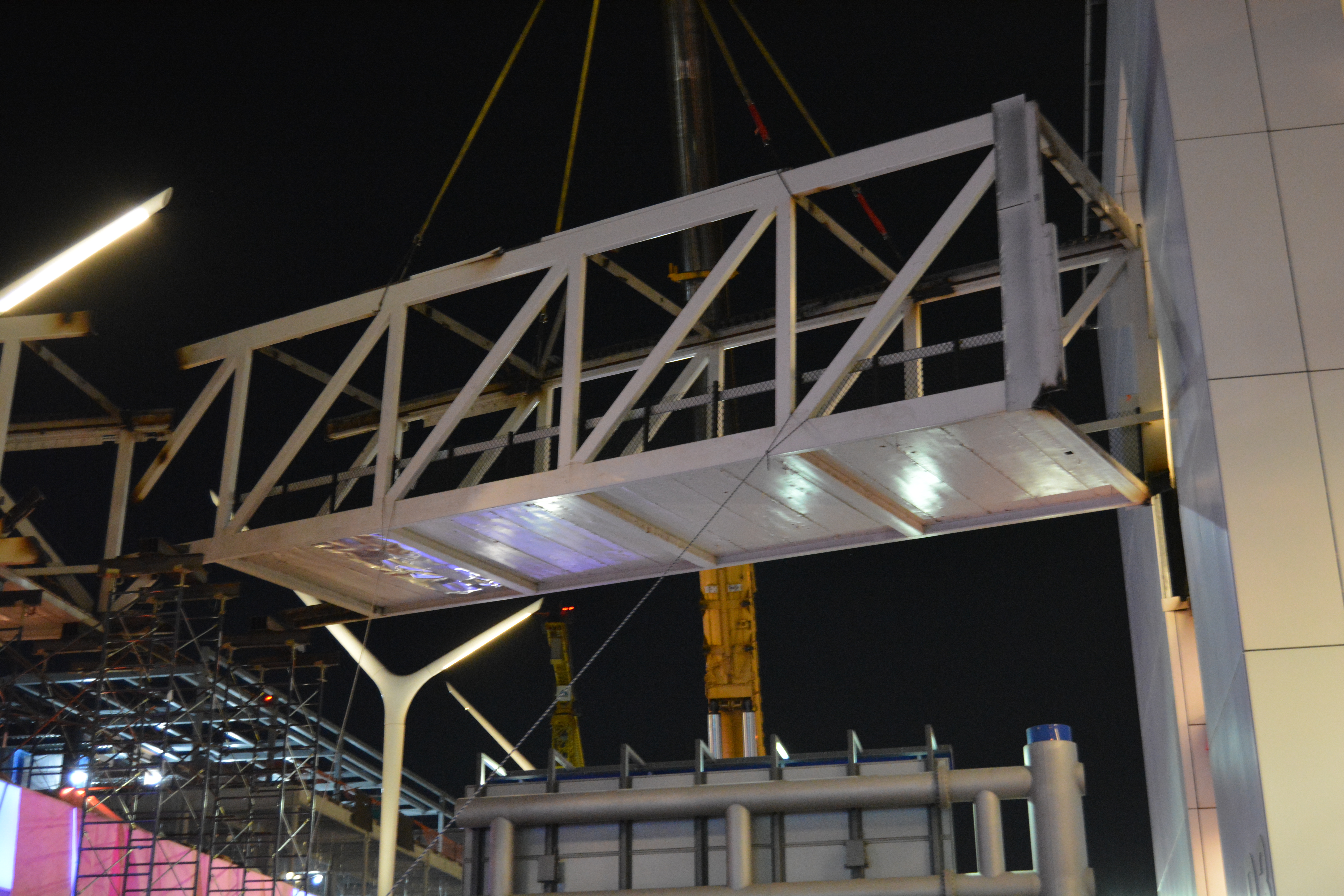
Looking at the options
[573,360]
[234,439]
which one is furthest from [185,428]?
[573,360]

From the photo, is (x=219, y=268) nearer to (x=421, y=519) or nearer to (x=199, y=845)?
(x=199, y=845)

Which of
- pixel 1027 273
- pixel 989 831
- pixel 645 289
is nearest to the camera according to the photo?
pixel 989 831

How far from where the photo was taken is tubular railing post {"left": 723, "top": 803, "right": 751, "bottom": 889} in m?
16.4

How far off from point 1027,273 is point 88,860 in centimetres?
3061

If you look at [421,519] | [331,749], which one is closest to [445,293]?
[421,519]

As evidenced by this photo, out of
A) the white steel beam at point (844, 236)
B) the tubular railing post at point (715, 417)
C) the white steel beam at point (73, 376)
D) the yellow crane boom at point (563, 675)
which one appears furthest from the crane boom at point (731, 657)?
the yellow crane boom at point (563, 675)

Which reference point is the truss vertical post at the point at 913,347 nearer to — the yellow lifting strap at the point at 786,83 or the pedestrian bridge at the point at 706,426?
the pedestrian bridge at the point at 706,426

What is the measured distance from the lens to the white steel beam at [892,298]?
17703mm

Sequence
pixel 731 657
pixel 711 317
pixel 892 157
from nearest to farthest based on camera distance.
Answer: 1. pixel 892 157
2. pixel 711 317
3. pixel 731 657

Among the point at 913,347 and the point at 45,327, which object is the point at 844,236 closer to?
the point at 913,347

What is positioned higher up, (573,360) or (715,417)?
(573,360)

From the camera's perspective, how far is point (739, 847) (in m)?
16.5

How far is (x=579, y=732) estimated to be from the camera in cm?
7706

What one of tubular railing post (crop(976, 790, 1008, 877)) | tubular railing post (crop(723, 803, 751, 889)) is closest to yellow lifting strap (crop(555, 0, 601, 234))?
tubular railing post (crop(723, 803, 751, 889))
